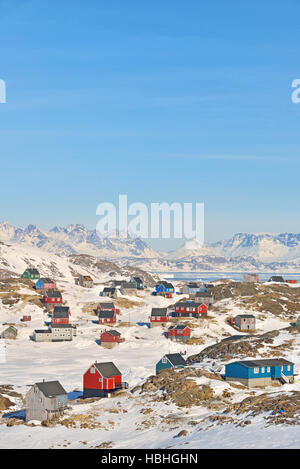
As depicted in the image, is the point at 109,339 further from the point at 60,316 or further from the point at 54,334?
the point at 60,316

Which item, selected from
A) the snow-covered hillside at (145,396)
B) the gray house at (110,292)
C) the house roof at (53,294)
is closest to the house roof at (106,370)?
the snow-covered hillside at (145,396)

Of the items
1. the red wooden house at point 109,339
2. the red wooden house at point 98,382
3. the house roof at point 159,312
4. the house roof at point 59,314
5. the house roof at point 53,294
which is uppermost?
the house roof at point 53,294

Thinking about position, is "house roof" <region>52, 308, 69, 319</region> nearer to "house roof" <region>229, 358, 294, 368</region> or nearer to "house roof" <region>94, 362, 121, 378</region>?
"house roof" <region>94, 362, 121, 378</region>

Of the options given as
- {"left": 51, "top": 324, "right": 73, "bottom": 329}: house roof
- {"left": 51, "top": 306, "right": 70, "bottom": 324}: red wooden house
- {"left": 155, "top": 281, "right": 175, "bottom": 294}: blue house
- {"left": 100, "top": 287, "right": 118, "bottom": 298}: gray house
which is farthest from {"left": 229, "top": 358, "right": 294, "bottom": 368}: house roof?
{"left": 155, "top": 281, "right": 175, "bottom": 294}: blue house

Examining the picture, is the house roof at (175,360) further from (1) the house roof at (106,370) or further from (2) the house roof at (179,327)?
(2) the house roof at (179,327)
